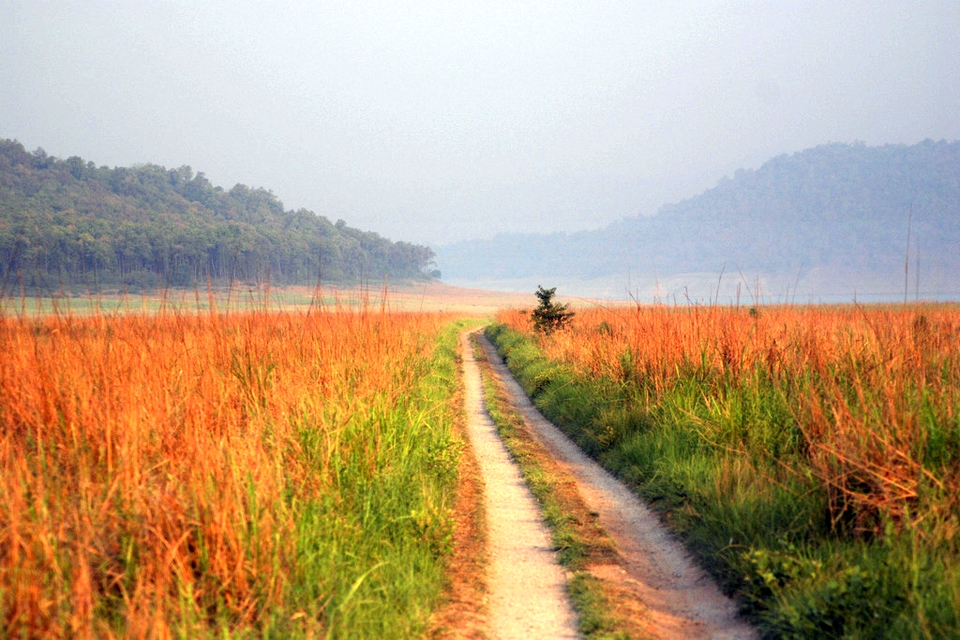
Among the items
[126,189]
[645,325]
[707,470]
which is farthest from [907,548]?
[126,189]

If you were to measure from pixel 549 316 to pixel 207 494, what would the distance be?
2117 centimetres

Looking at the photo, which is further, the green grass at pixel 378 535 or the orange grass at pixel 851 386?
the orange grass at pixel 851 386

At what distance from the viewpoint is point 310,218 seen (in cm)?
15475

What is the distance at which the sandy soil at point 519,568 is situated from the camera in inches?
157

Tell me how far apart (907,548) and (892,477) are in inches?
24.3

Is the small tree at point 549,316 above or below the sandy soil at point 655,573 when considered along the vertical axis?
above

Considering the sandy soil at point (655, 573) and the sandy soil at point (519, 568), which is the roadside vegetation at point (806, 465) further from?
the sandy soil at point (519, 568)

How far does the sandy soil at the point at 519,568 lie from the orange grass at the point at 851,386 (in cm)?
203

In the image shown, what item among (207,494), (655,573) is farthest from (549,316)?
(207,494)

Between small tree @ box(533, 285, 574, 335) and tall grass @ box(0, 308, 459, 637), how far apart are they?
16.7 meters

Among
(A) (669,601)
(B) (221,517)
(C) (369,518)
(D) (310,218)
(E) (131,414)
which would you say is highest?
(D) (310,218)

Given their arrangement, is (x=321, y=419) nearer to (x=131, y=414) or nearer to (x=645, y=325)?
(x=131, y=414)

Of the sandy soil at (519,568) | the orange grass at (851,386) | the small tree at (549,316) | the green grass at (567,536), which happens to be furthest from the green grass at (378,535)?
the small tree at (549,316)

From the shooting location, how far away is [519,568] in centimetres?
489
